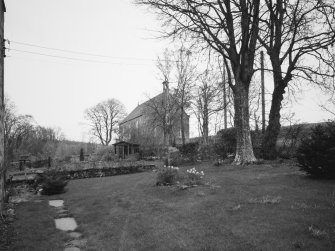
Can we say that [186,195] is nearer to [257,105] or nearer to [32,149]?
[257,105]

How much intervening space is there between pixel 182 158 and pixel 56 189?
11348 mm

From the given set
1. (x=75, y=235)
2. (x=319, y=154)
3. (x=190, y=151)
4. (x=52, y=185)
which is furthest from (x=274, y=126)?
(x=75, y=235)

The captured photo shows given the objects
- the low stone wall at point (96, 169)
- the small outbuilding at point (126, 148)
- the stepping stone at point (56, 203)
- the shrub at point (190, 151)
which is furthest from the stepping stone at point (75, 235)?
the small outbuilding at point (126, 148)

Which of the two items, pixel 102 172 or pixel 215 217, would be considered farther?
pixel 102 172

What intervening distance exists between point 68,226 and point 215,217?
3873 millimetres

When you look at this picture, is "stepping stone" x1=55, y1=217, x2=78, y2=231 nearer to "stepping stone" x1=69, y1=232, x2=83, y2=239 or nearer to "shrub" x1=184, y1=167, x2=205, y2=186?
"stepping stone" x1=69, y1=232, x2=83, y2=239

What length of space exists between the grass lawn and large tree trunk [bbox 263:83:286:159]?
724 cm

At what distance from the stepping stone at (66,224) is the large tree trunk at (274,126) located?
12689 mm

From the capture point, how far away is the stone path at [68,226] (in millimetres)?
5581

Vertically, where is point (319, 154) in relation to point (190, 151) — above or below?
below

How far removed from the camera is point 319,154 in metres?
8.52

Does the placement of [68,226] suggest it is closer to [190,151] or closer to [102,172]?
[102,172]

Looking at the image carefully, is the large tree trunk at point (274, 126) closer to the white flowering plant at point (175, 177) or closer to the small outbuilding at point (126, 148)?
the white flowering plant at point (175, 177)

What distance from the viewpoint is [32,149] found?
3744 cm
